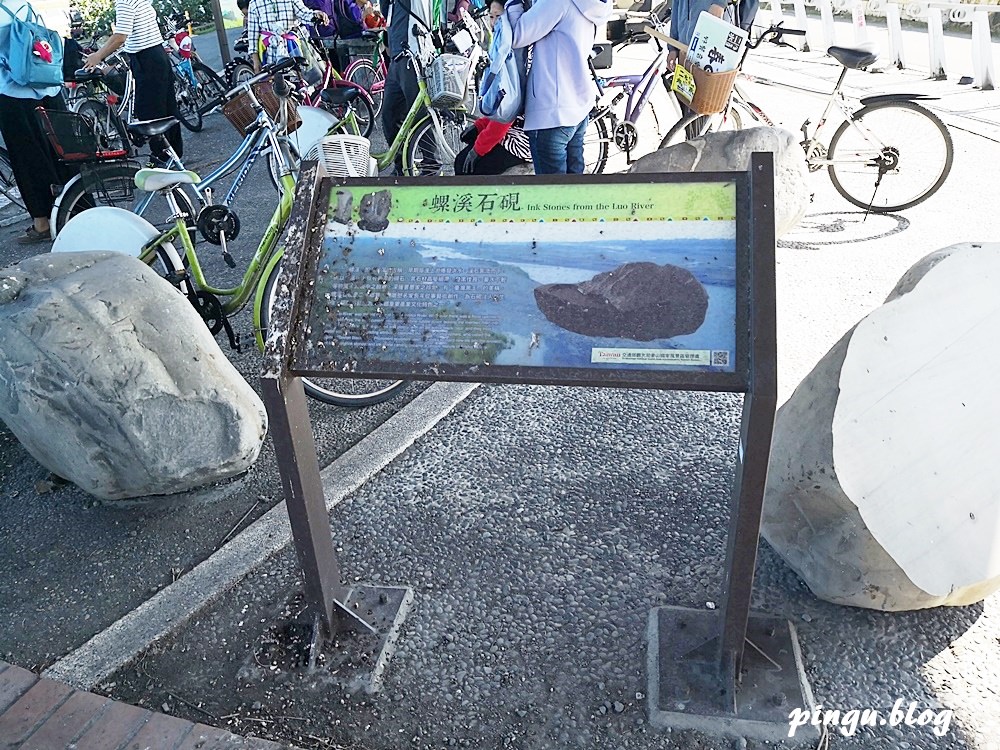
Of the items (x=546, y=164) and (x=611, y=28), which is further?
(x=611, y=28)

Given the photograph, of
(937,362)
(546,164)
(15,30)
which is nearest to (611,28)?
(546,164)

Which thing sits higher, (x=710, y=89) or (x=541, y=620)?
(x=710, y=89)

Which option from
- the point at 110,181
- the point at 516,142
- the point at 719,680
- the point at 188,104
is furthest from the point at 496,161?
the point at 188,104

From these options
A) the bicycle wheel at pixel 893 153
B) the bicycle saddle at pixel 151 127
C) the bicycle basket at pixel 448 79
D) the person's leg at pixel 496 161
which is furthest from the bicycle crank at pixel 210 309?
the bicycle wheel at pixel 893 153

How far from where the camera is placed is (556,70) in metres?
4.43

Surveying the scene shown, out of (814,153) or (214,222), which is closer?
(214,222)

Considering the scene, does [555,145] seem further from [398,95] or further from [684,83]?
[398,95]

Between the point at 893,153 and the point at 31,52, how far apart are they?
256 inches

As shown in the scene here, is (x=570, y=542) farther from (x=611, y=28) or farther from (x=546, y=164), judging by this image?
(x=611, y=28)

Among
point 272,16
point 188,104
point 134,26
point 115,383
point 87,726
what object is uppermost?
point 134,26

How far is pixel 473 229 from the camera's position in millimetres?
2104

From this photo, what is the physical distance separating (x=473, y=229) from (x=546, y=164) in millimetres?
2873

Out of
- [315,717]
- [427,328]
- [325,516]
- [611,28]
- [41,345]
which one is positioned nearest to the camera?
[427,328]

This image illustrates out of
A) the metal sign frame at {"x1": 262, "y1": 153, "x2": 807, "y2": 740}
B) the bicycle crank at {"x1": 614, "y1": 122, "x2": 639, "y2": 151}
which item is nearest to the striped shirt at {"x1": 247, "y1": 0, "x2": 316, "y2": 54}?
the bicycle crank at {"x1": 614, "y1": 122, "x2": 639, "y2": 151}
